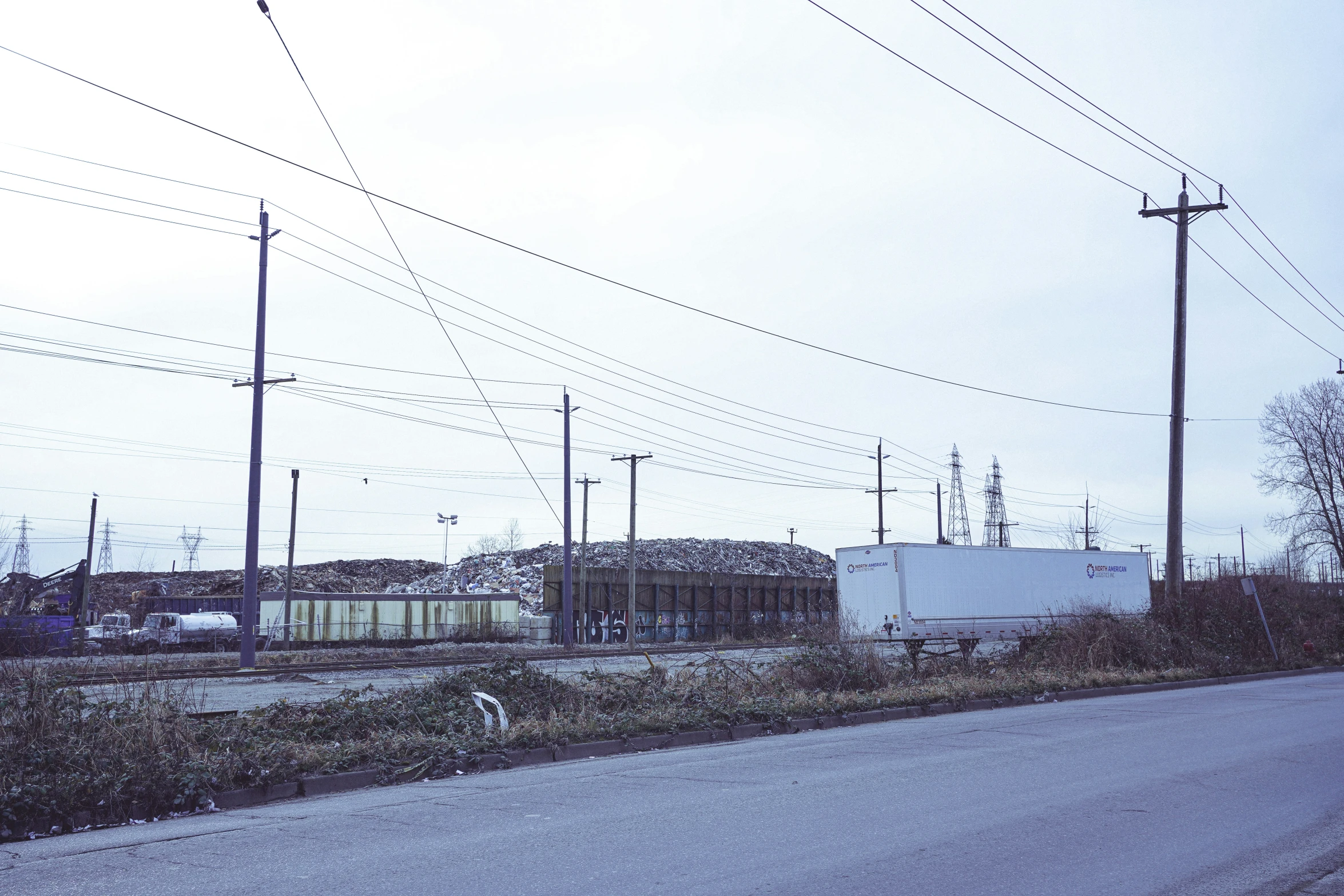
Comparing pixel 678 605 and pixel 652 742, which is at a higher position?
pixel 678 605

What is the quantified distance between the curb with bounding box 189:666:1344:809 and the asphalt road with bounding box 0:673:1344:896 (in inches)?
15.9

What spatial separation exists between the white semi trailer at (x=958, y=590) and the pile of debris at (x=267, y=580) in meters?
41.4

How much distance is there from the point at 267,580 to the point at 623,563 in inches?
951

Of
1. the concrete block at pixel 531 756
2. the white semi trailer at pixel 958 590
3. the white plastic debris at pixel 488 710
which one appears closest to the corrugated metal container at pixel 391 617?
the white semi trailer at pixel 958 590

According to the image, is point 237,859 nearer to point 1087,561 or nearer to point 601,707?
point 601,707

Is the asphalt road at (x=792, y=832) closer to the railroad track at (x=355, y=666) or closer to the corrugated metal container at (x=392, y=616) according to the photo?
the railroad track at (x=355, y=666)

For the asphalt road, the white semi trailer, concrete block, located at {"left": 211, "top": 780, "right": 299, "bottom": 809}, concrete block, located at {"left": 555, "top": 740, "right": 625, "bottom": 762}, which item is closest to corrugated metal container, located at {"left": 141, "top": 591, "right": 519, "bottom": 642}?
the white semi trailer

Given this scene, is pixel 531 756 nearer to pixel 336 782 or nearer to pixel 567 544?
pixel 336 782

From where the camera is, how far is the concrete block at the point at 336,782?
10125 mm

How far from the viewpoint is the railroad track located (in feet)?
38.7

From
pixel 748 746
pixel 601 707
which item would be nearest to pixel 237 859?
pixel 748 746

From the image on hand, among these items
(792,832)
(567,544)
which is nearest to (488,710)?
(792,832)

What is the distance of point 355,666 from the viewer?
27.6 m

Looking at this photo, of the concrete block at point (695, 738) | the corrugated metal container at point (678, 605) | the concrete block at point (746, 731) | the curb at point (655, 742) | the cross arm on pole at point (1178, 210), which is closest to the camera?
the curb at point (655, 742)
